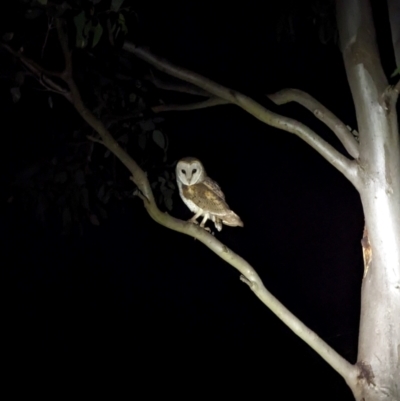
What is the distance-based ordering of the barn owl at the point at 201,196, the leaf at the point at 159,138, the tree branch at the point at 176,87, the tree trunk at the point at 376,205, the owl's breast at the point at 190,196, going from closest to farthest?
the tree trunk at the point at 376,205 < the leaf at the point at 159,138 < the tree branch at the point at 176,87 < the barn owl at the point at 201,196 < the owl's breast at the point at 190,196

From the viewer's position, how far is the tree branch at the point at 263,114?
166cm

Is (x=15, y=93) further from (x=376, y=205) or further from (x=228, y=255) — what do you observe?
(x=376, y=205)

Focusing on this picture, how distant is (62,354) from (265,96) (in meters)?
2.05

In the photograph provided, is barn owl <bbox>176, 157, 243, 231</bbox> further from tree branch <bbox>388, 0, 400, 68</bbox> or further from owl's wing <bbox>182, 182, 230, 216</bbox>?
tree branch <bbox>388, 0, 400, 68</bbox>

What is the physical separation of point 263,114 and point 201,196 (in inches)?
28.3

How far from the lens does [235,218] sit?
2.28 metres

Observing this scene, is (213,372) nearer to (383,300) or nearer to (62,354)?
(62,354)

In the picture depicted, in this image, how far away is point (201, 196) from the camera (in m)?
2.39

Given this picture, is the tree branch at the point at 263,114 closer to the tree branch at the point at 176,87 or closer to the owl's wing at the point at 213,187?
the tree branch at the point at 176,87

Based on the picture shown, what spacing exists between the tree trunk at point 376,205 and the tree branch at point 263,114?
58 mm

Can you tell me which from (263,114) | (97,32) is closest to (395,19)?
(263,114)

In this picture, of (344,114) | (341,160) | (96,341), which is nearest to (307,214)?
(344,114)

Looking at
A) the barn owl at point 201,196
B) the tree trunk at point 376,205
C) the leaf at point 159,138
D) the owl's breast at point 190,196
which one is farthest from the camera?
the owl's breast at point 190,196

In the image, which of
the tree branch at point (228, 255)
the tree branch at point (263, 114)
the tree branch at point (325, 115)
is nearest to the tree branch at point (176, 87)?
the tree branch at point (263, 114)
